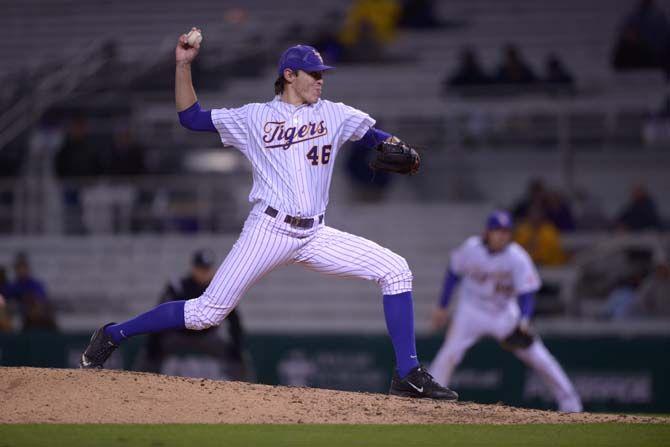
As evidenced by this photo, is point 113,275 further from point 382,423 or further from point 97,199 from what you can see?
point 382,423

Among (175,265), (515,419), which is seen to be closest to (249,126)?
(515,419)

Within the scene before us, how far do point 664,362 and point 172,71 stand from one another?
341 inches

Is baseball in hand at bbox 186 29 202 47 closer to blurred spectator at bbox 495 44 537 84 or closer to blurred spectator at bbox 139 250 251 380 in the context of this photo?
blurred spectator at bbox 139 250 251 380

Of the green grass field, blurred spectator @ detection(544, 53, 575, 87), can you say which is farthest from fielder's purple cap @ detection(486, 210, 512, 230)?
blurred spectator @ detection(544, 53, 575, 87)

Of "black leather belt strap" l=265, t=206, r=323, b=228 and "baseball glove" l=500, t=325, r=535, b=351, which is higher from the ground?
"black leather belt strap" l=265, t=206, r=323, b=228

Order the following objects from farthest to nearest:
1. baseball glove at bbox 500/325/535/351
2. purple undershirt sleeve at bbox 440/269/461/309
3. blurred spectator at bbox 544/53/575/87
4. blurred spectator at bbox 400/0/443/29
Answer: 1. blurred spectator at bbox 400/0/443/29
2. blurred spectator at bbox 544/53/575/87
3. purple undershirt sleeve at bbox 440/269/461/309
4. baseball glove at bbox 500/325/535/351

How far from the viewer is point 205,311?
22.0 ft

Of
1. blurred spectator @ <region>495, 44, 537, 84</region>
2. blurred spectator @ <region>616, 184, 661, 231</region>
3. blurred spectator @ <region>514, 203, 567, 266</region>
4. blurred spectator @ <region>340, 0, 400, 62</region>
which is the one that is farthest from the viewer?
blurred spectator @ <region>340, 0, 400, 62</region>

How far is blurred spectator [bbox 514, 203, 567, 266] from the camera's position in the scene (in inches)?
549

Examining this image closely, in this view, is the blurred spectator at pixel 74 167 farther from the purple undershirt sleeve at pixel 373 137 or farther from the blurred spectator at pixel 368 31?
the purple undershirt sleeve at pixel 373 137

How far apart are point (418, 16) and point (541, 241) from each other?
6.10 meters

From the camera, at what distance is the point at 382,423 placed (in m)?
6.36

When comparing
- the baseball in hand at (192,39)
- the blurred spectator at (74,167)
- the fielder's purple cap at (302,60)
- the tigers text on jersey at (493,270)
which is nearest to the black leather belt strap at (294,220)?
the fielder's purple cap at (302,60)

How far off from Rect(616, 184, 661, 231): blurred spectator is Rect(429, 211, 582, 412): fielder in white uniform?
3.42 meters
